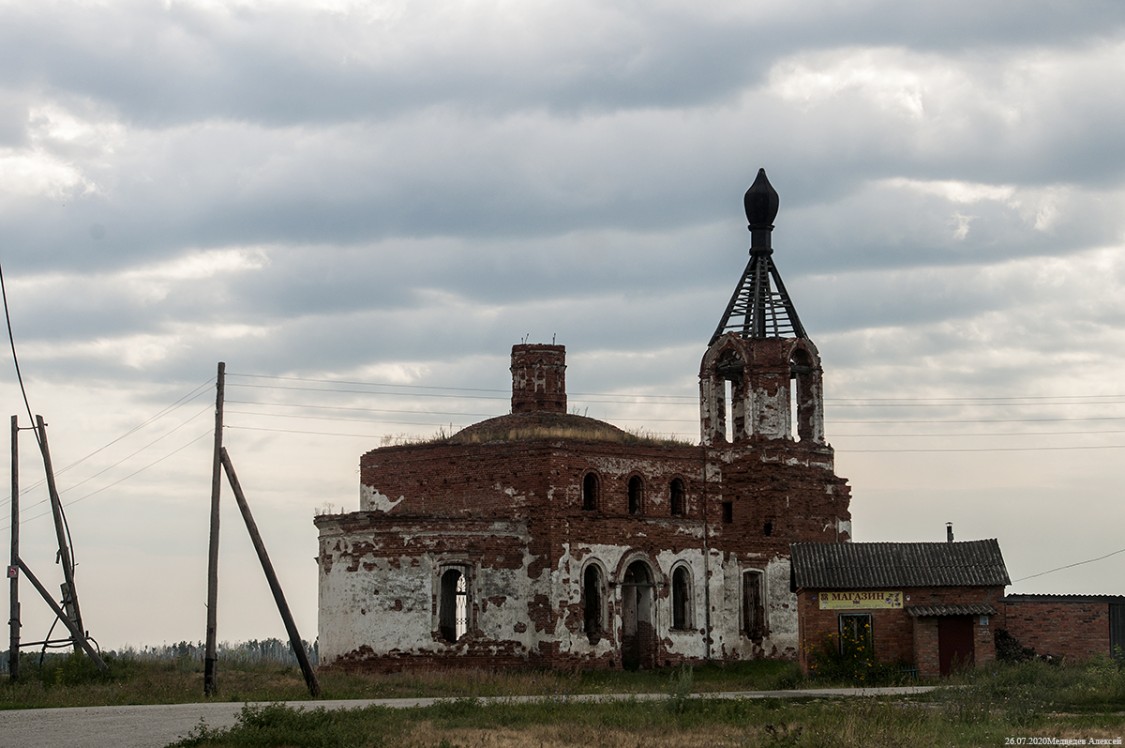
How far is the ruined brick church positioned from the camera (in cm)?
3797

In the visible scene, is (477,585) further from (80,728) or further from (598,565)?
(80,728)

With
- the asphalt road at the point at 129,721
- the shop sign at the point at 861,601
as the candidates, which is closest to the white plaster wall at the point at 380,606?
the asphalt road at the point at 129,721

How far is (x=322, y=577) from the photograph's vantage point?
38.9 metres

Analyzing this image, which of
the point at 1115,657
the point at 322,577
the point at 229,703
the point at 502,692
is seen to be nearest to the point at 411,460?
the point at 322,577

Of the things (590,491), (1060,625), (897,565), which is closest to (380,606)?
(590,491)

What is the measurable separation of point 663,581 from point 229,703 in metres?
15.3

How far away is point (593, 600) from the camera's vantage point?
1570 inches

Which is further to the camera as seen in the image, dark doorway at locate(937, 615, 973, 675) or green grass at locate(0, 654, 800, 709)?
dark doorway at locate(937, 615, 973, 675)

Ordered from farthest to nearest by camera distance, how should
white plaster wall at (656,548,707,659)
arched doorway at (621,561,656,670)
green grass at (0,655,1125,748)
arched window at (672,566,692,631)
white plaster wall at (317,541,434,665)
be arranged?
arched window at (672,566,692,631)
white plaster wall at (656,548,707,659)
arched doorway at (621,561,656,670)
white plaster wall at (317,541,434,665)
green grass at (0,655,1125,748)

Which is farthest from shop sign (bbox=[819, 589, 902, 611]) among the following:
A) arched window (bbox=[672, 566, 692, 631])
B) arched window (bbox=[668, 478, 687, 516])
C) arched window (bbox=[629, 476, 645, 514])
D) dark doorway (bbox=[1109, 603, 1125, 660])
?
arched window (bbox=[668, 478, 687, 516])

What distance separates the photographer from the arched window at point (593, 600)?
39.5 meters

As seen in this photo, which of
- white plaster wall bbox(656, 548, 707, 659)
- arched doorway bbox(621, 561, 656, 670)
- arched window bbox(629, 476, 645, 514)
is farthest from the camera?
arched window bbox(629, 476, 645, 514)

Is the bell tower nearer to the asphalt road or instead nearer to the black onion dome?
the black onion dome

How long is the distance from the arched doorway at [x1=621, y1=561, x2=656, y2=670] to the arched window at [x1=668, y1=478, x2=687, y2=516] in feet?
6.52
